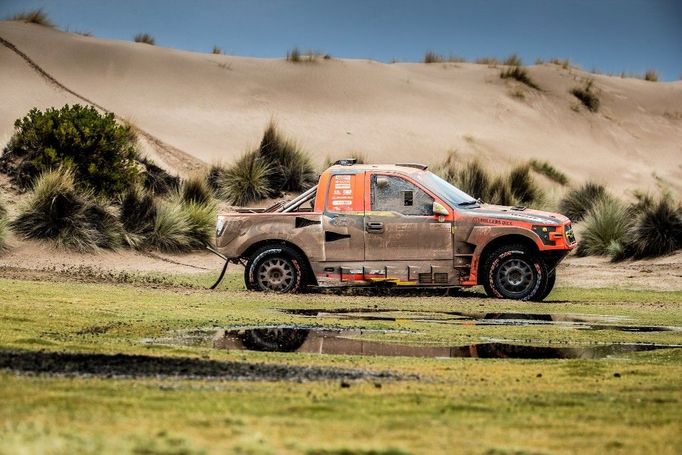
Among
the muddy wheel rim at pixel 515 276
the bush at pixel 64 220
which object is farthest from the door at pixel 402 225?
the bush at pixel 64 220

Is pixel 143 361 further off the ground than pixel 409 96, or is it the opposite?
pixel 409 96

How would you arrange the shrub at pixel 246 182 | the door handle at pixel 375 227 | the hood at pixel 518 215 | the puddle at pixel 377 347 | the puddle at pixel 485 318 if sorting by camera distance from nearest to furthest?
the puddle at pixel 377 347
the puddle at pixel 485 318
the hood at pixel 518 215
the door handle at pixel 375 227
the shrub at pixel 246 182

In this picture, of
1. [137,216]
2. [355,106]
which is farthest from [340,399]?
[355,106]

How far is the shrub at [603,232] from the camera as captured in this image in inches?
1099

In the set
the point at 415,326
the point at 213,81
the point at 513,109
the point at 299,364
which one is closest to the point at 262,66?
the point at 213,81

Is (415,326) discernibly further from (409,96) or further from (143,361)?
(409,96)

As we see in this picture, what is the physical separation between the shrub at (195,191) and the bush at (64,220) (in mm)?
3483

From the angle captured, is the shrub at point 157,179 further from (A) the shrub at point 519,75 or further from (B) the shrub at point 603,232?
(A) the shrub at point 519,75

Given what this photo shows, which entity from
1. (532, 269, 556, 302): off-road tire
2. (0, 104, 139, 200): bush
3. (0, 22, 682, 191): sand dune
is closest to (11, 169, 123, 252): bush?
(0, 104, 139, 200): bush

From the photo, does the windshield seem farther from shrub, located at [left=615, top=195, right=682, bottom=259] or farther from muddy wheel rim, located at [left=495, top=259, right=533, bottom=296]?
shrub, located at [left=615, top=195, right=682, bottom=259]

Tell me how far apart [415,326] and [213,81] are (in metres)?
34.9

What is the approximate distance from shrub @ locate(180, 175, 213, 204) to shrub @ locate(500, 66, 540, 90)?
1075 inches

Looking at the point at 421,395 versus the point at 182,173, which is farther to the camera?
the point at 182,173

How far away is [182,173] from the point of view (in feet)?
113
